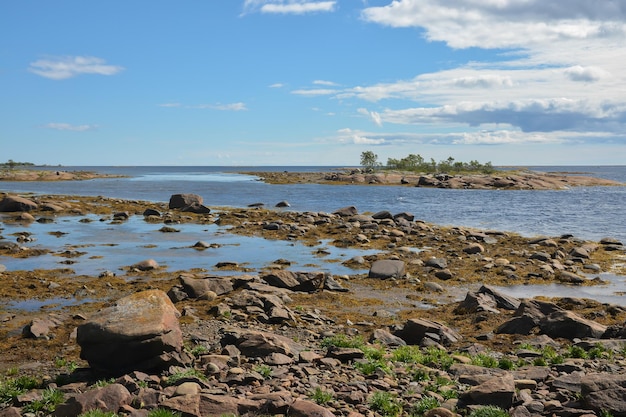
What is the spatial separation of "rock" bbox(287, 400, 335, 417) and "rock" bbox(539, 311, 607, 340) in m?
10.2

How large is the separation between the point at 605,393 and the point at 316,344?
303 inches

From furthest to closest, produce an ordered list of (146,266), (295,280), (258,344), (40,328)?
(146,266)
(295,280)
(40,328)
(258,344)

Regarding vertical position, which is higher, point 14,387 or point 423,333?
point 14,387

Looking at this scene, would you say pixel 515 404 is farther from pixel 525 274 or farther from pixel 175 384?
pixel 525 274

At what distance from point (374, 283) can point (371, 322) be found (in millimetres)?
6419

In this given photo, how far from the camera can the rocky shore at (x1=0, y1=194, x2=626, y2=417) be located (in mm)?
10195

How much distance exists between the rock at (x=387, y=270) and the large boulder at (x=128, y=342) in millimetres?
14555

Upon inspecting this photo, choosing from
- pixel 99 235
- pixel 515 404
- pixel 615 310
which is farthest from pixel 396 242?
pixel 515 404

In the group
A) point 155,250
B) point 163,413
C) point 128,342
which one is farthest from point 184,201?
point 163,413

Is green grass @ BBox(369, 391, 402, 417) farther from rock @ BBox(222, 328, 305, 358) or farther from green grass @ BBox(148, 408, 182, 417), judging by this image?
green grass @ BBox(148, 408, 182, 417)

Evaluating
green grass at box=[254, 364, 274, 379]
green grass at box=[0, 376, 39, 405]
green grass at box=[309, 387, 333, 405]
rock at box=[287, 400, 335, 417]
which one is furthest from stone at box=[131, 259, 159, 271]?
rock at box=[287, 400, 335, 417]

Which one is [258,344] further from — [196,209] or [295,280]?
[196,209]

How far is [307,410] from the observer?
31.0ft

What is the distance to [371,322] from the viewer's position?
60.3 ft
